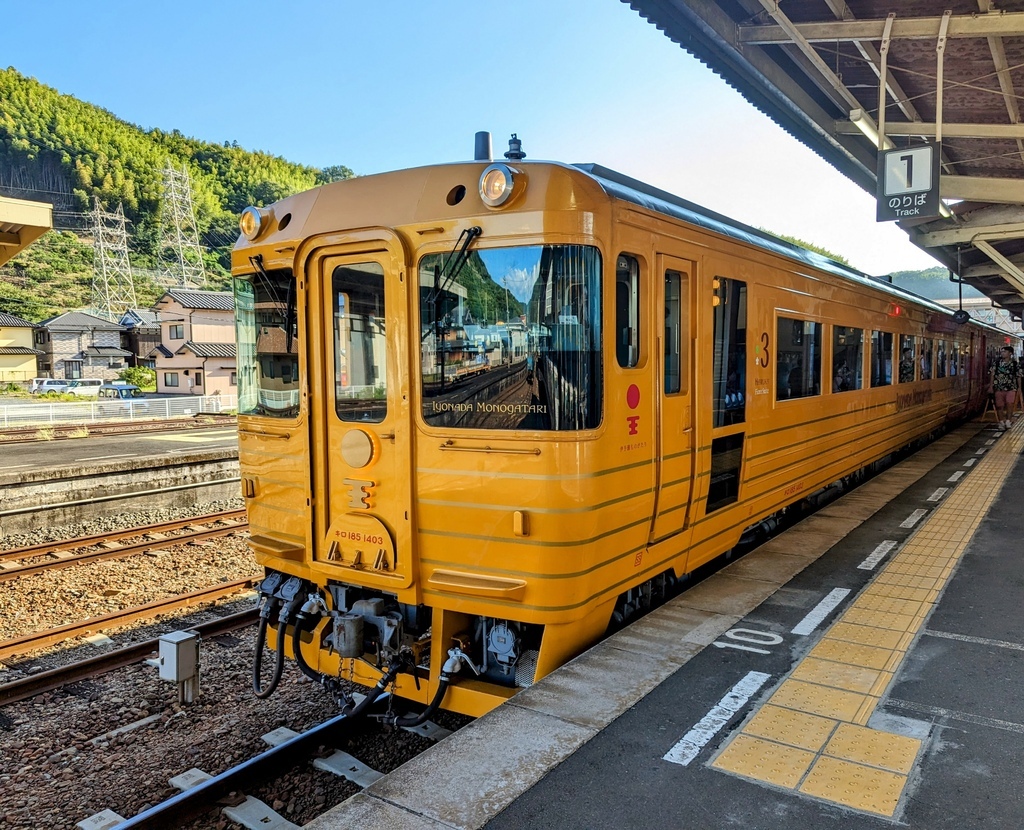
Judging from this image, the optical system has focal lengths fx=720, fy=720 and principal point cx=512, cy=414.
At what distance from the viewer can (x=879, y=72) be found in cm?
782

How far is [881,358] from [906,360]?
1.88 metres

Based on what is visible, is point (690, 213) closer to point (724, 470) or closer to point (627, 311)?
point (627, 311)

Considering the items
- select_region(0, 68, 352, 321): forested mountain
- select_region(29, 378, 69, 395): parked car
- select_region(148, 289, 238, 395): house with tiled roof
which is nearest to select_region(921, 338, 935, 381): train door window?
select_region(148, 289, 238, 395): house with tiled roof

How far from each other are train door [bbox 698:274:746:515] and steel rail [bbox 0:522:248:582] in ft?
23.4

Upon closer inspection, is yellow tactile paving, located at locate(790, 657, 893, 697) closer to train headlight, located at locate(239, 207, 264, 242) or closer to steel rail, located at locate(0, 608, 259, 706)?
train headlight, located at locate(239, 207, 264, 242)

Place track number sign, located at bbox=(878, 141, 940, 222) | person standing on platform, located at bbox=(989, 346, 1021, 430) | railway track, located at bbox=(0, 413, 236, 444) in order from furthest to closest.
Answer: railway track, located at bbox=(0, 413, 236, 444)
person standing on platform, located at bbox=(989, 346, 1021, 430)
track number sign, located at bbox=(878, 141, 940, 222)

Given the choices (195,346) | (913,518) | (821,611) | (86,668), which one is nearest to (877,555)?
(821,611)

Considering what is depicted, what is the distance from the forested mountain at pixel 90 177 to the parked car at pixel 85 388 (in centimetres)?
3686

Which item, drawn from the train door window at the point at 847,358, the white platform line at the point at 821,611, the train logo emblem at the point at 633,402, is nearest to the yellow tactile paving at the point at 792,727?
the white platform line at the point at 821,611

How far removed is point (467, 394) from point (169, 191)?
8589 cm

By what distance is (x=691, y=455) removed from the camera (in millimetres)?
4734

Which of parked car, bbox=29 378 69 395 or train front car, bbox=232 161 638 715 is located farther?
parked car, bbox=29 378 69 395

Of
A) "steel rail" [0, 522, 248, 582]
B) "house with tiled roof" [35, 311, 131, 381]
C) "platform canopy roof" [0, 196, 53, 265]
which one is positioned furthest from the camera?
"house with tiled roof" [35, 311, 131, 381]

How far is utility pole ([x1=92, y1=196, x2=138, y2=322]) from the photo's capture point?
69.9 metres
